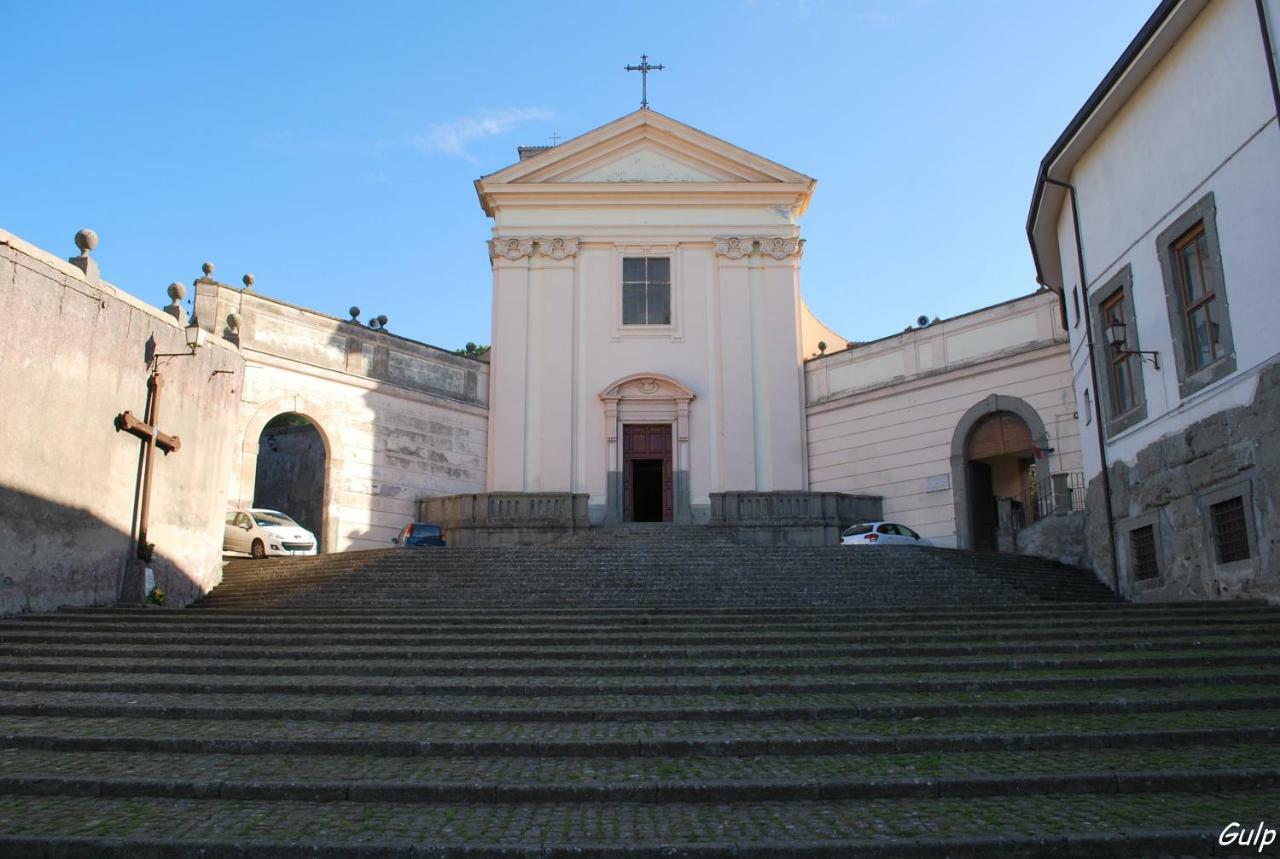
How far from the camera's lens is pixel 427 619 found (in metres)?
12.6

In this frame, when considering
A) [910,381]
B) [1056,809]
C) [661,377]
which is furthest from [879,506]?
[1056,809]

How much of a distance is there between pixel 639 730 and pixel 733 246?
24449 mm

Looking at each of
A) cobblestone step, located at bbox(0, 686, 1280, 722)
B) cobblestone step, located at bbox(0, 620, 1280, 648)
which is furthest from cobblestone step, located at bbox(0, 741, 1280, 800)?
cobblestone step, located at bbox(0, 620, 1280, 648)

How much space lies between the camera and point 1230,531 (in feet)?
41.8

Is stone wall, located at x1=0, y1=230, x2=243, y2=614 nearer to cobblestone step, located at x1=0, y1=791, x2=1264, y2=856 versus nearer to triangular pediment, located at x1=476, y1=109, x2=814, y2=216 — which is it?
cobblestone step, located at x1=0, y1=791, x2=1264, y2=856

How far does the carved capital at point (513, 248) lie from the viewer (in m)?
30.6

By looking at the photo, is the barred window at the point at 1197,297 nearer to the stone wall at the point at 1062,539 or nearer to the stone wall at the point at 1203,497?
the stone wall at the point at 1203,497

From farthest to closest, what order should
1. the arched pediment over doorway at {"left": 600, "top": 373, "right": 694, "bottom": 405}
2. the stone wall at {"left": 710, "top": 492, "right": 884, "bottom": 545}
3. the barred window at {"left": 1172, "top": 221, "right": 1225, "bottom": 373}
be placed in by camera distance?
the arched pediment over doorway at {"left": 600, "top": 373, "right": 694, "bottom": 405} → the stone wall at {"left": 710, "top": 492, "right": 884, "bottom": 545} → the barred window at {"left": 1172, "top": 221, "right": 1225, "bottom": 373}

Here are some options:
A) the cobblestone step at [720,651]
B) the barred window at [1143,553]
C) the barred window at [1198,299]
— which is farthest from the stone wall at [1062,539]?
the cobblestone step at [720,651]

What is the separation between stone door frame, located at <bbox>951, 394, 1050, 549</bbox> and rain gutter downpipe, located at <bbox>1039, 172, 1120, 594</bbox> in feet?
23.6

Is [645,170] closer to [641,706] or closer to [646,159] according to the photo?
[646,159]

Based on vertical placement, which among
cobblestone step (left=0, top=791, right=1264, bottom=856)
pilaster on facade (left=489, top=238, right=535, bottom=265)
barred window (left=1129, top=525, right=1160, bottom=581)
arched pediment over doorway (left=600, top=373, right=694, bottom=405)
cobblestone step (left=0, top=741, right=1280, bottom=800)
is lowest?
cobblestone step (left=0, top=791, right=1264, bottom=856)

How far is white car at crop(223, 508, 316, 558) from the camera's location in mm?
21719

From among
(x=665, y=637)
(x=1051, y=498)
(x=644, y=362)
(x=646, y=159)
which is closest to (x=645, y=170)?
(x=646, y=159)
